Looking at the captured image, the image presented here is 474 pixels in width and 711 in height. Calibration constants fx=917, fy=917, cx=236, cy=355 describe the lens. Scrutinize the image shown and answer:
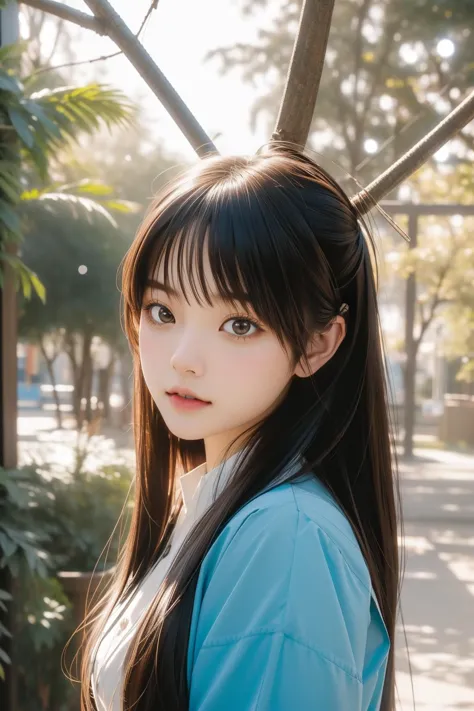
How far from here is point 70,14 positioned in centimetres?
181

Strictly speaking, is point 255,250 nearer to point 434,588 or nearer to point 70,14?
point 70,14

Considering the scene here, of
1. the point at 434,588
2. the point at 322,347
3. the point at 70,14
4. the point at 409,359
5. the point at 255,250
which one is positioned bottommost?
the point at 434,588

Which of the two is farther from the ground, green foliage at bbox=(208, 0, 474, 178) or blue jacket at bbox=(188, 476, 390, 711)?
green foliage at bbox=(208, 0, 474, 178)

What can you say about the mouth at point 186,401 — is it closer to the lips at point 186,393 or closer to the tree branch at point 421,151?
the lips at point 186,393

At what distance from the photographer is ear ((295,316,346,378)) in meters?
1.14

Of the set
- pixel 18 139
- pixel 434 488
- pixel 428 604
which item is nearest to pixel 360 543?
pixel 18 139

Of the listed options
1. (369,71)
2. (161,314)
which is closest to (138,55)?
(161,314)

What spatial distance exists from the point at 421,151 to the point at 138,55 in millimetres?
592

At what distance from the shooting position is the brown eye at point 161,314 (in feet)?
3.74

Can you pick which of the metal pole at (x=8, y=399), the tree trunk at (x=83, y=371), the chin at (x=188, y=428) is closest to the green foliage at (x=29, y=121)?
the metal pole at (x=8, y=399)

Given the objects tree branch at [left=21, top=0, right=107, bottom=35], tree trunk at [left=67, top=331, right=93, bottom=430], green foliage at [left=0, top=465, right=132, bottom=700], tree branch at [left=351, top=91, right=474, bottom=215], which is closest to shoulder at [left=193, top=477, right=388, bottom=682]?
tree branch at [left=351, top=91, right=474, bottom=215]

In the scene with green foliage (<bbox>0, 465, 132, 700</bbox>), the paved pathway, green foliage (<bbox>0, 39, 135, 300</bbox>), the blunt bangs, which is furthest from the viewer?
the paved pathway

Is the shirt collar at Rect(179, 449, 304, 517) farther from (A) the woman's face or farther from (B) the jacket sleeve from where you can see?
(B) the jacket sleeve

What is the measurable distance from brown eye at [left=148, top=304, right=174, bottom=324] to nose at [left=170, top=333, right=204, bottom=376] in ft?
0.18
